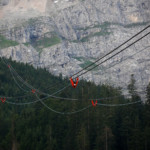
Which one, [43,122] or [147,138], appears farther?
[43,122]

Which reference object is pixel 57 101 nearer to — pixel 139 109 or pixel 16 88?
pixel 139 109

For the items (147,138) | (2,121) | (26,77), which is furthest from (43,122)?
(26,77)

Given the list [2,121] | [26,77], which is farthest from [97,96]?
[26,77]

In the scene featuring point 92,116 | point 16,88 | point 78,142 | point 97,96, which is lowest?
point 78,142

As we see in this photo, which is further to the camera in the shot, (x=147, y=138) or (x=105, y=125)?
(x=105, y=125)

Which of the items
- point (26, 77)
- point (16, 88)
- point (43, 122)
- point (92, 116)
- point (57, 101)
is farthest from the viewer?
point (26, 77)

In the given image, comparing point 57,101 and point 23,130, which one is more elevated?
point 57,101

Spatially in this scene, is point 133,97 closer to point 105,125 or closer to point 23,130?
point 105,125

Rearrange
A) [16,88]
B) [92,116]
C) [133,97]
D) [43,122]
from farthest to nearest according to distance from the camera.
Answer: [16,88] < [43,122] < [133,97] < [92,116]

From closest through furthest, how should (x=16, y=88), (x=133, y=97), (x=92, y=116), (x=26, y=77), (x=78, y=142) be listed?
(x=78, y=142) < (x=92, y=116) < (x=133, y=97) < (x=16, y=88) < (x=26, y=77)
